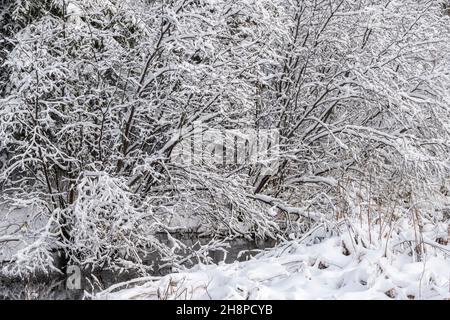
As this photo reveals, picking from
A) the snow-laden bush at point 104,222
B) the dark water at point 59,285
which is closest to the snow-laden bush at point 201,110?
the snow-laden bush at point 104,222

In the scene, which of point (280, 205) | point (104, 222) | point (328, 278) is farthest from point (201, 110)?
point (328, 278)

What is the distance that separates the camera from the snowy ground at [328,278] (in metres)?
3.48

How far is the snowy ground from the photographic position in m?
3.48

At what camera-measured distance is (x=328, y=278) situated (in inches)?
149

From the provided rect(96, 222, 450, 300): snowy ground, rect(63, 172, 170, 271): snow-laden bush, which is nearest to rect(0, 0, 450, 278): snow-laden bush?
rect(63, 172, 170, 271): snow-laden bush

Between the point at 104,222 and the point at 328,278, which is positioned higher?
the point at 328,278

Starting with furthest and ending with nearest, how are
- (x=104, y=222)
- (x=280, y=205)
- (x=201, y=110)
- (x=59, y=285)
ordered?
(x=280, y=205), (x=201, y=110), (x=59, y=285), (x=104, y=222)

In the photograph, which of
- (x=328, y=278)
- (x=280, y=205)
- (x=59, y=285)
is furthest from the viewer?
(x=280, y=205)

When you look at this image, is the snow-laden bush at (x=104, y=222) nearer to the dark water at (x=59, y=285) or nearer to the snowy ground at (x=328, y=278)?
the dark water at (x=59, y=285)

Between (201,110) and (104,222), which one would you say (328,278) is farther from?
(201,110)
